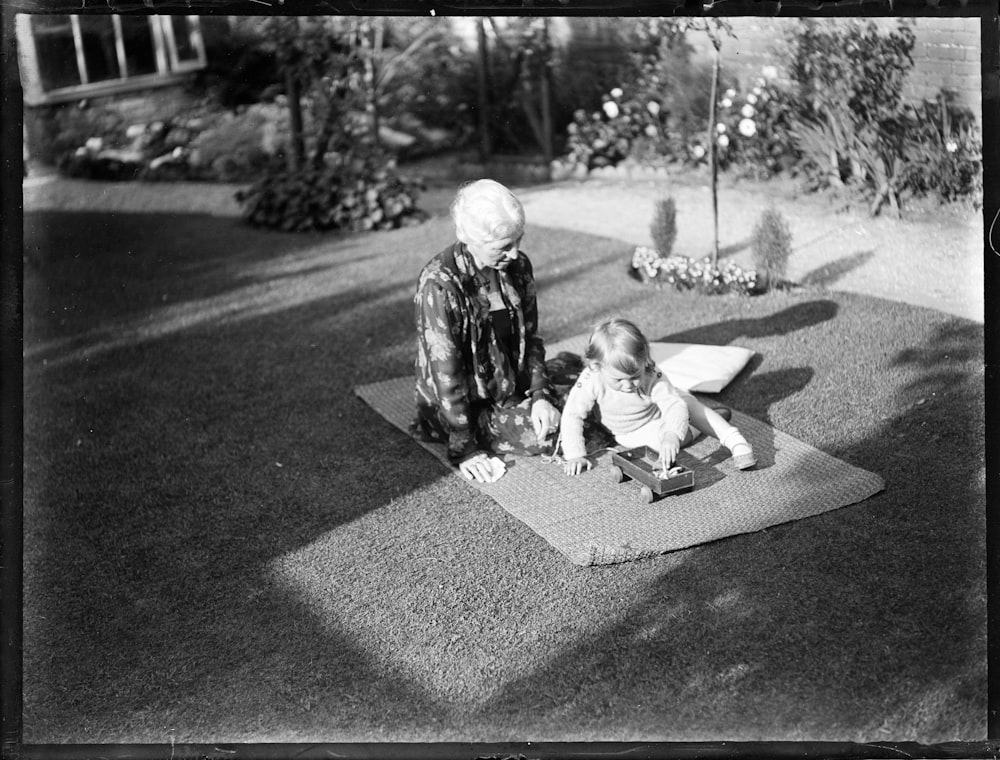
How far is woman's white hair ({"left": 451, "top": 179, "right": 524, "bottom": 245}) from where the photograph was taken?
4.68 m

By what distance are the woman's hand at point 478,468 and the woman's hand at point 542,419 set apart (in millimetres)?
281

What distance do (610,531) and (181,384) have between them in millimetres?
3297

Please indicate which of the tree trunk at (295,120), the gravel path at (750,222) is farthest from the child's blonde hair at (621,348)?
the tree trunk at (295,120)

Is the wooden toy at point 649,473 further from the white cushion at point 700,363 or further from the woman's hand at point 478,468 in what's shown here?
the white cushion at point 700,363

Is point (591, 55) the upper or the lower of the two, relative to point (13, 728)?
upper

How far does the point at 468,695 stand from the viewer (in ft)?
11.6

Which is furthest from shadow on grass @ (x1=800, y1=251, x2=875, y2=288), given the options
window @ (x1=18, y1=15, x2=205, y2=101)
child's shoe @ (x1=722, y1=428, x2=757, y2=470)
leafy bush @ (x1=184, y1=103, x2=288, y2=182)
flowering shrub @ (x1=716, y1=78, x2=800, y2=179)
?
window @ (x1=18, y1=15, x2=205, y2=101)

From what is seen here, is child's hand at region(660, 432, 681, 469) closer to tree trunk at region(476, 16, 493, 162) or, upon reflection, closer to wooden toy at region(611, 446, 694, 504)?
wooden toy at region(611, 446, 694, 504)

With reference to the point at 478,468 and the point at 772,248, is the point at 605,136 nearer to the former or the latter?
the point at 772,248

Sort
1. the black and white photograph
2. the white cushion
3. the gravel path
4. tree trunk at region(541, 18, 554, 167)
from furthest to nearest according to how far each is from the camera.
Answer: tree trunk at region(541, 18, 554, 167) → the gravel path → the white cushion → the black and white photograph

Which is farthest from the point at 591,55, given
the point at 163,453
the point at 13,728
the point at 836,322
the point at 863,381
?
the point at 13,728

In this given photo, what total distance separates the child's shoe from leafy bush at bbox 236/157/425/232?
19.0 feet

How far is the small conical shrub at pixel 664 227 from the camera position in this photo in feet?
25.7

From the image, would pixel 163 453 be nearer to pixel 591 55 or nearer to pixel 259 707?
pixel 259 707
